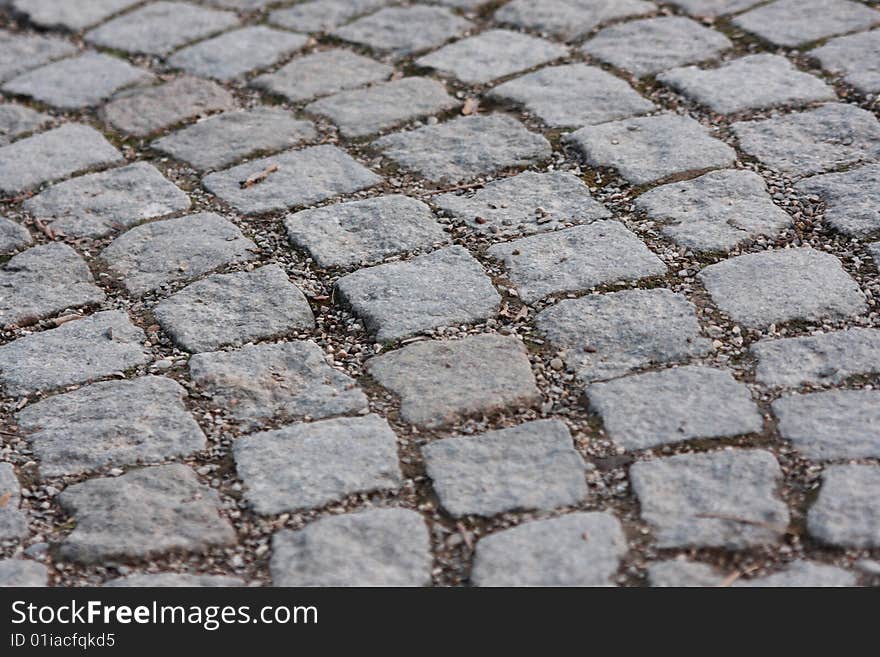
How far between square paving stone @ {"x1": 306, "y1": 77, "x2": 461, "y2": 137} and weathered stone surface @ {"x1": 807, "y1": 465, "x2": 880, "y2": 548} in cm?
188

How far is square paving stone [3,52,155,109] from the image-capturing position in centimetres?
402

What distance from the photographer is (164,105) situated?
155 inches

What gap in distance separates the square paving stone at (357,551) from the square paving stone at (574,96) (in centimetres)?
171

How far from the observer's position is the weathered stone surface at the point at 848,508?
2230 millimetres

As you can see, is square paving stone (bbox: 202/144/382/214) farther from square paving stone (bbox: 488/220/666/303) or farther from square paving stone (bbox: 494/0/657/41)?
square paving stone (bbox: 494/0/657/41)

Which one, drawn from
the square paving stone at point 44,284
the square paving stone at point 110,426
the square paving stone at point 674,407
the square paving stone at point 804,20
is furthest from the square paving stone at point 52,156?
the square paving stone at point 804,20

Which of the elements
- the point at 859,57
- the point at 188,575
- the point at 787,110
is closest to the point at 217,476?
the point at 188,575

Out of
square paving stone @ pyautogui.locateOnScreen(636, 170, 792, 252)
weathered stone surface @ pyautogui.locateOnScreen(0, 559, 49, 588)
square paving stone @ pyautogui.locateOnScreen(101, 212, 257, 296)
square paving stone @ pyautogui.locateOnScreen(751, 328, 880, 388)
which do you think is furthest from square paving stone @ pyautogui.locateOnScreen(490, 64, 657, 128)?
weathered stone surface @ pyautogui.locateOnScreen(0, 559, 49, 588)

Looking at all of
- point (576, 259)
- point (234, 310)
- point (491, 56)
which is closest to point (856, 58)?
point (491, 56)

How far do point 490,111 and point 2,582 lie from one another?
2137 mm

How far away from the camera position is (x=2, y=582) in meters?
2.25

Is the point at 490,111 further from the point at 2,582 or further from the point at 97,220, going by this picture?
the point at 2,582

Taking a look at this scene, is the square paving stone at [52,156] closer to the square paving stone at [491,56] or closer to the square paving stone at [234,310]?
the square paving stone at [234,310]

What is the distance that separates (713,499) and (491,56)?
7.17 ft
